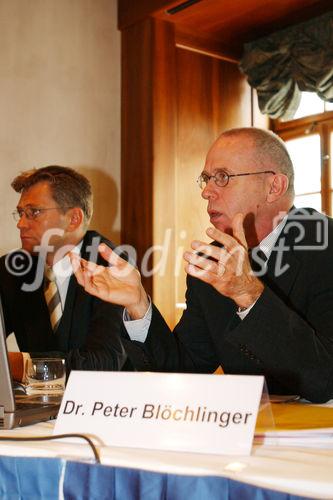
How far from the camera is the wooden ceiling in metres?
3.50

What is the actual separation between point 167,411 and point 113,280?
57cm

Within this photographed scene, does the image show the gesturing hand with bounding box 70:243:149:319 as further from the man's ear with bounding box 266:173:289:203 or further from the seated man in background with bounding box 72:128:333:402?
the man's ear with bounding box 266:173:289:203

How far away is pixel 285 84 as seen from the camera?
3.64 m

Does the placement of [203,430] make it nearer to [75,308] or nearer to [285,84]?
[75,308]

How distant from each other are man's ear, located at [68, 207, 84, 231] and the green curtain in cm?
162

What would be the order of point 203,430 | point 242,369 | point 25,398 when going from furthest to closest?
point 242,369
point 25,398
point 203,430

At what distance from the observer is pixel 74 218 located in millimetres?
2572

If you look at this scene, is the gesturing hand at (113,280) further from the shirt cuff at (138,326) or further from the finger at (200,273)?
the finger at (200,273)

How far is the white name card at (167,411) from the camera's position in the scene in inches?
32.2

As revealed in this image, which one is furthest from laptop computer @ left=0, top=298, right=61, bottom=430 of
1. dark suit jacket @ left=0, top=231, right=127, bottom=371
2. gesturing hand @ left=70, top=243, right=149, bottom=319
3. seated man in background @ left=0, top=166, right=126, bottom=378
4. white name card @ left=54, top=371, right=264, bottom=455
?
seated man in background @ left=0, top=166, right=126, bottom=378

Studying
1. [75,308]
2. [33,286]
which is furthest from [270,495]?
[33,286]

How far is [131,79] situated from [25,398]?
287 cm

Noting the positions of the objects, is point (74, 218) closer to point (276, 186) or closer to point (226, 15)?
point (276, 186)

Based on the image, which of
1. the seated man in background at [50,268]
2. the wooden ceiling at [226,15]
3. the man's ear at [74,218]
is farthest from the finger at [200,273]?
the wooden ceiling at [226,15]
